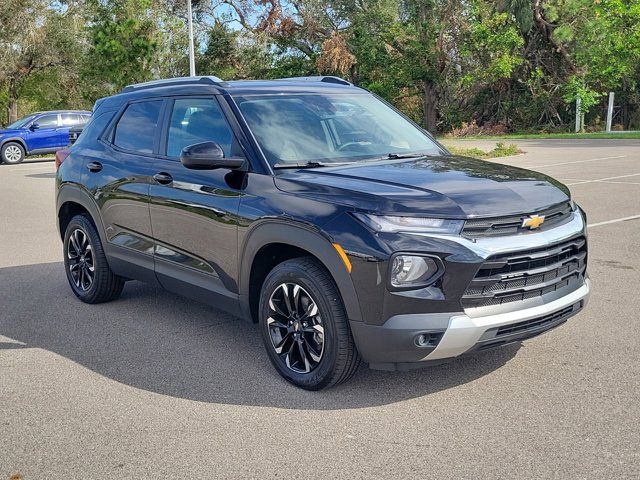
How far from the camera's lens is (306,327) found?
14.5ft

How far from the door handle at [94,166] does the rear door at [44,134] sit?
20732mm

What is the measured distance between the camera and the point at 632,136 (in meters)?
30.2

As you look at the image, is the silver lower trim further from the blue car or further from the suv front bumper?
the blue car

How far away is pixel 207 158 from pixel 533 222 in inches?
78.1

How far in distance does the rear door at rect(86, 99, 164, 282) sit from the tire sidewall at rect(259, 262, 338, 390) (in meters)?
1.44

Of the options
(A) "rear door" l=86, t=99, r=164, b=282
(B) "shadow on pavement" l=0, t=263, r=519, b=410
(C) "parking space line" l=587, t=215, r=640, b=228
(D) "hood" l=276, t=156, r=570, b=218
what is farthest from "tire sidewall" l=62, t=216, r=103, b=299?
(C) "parking space line" l=587, t=215, r=640, b=228

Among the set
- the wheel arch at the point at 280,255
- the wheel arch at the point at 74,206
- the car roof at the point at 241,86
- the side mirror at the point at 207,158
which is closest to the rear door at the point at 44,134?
the wheel arch at the point at 74,206

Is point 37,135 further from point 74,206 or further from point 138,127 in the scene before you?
point 138,127

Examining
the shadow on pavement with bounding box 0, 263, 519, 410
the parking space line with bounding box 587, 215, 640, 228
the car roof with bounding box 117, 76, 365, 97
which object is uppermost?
the car roof with bounding box 117, 76, 365, 97

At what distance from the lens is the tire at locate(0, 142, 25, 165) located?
81.9ft

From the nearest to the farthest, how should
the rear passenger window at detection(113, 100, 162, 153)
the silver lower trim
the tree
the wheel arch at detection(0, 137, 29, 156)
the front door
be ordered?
the silver lower trim, the front door, the rear passenger window at detection(113, 100, 162, 153), the wheel arch at detection(0, 137, 29, 156), the tree

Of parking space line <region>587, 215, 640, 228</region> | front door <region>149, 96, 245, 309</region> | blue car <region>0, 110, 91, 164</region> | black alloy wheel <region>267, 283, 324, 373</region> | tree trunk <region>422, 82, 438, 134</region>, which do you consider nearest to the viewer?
black alloy wheel <region>267, 283, 324, 373</region>

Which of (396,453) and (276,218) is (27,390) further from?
(396,453)

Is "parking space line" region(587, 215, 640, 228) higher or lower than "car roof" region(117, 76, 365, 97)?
lower
